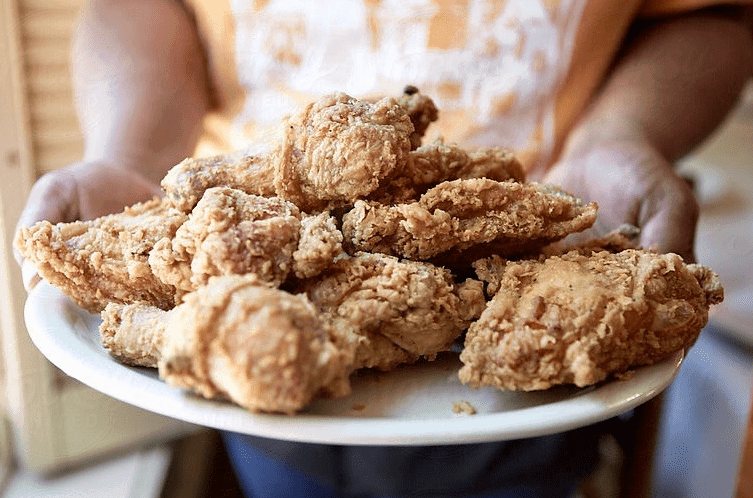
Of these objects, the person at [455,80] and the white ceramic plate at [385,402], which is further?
the person at [455,80]

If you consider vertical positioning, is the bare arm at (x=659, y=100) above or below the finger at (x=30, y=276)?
above

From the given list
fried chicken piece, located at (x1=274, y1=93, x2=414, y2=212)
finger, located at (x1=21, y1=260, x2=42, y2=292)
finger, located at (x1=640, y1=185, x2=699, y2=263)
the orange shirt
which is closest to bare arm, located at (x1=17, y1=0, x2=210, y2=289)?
the orange shirt

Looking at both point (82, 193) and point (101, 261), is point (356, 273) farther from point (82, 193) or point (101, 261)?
point (82, 193)

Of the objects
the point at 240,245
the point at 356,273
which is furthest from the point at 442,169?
the point at 240,245

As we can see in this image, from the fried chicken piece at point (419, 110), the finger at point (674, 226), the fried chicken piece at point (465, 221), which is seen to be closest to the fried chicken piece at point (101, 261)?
the fried chicken piece at point (465, 221)

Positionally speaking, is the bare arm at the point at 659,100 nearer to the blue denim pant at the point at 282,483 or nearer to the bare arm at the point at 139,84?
the blue denim pant at the point at 282,483

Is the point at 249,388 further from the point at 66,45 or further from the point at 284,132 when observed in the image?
the point at 66,45
